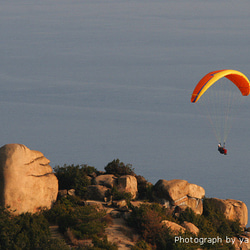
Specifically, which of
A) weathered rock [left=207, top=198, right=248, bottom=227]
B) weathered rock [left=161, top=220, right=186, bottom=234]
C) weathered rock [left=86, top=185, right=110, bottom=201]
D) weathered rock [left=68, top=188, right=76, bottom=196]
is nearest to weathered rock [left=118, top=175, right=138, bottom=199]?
weathered rock [left=86, top=185, right=110, bottom=201]

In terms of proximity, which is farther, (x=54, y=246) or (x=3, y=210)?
(x=3, y=210)

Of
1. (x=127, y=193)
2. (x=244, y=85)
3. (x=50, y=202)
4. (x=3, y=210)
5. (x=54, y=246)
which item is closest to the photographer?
(x=54, y=246)

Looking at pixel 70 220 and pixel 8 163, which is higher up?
pixel 8 163

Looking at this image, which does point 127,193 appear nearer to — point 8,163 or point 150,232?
point 150,232

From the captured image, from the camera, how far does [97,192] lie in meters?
53.1

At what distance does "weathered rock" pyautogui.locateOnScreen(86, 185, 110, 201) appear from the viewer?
52875 millimetres

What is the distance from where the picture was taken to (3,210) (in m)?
46.1

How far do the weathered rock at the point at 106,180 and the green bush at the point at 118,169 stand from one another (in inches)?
89.6

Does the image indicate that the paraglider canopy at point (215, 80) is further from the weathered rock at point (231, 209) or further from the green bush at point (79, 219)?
the green bush at point (79, 219)

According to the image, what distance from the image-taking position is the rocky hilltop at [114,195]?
47.3 m

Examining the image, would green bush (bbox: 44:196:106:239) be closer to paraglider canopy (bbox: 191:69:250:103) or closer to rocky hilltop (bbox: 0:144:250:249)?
rocky hilltop (bbox: 0:144:250:249)

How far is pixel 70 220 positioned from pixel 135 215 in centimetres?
543

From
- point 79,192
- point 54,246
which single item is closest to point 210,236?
point 79,192

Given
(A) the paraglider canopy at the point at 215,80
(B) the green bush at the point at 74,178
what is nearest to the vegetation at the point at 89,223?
(B) the green bush at the point at 74,178
